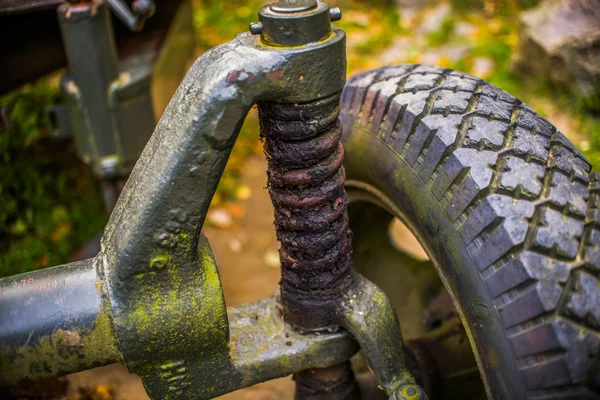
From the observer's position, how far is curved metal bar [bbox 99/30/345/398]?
1.11 m

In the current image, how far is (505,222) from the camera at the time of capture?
119 cm

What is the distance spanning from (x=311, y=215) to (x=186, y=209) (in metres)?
0.29

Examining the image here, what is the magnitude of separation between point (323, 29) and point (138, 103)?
1.79m

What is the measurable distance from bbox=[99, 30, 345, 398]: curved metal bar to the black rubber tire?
34 cm

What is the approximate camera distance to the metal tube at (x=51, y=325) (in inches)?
48.4

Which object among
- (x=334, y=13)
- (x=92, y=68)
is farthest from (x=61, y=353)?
(x=92, y=68)

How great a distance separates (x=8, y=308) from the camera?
1.24 m

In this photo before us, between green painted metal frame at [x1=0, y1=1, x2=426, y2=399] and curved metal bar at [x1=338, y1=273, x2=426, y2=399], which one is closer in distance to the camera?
green painted metal frame at [x1=0, y1=1, x2=426, y2=399]

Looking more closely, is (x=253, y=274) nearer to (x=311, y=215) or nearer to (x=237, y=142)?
(x=237, y=142)

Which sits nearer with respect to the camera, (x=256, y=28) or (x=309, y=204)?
(x=256, y=28)

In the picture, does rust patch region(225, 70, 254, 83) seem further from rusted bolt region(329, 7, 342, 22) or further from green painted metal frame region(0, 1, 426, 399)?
rusted bolt region(329, 7, 342, 22)

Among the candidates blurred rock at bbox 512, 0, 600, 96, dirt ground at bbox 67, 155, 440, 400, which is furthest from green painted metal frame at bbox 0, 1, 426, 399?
blurred rock at bbox 512, 0, 600, 96

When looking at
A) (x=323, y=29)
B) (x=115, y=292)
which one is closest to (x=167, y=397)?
(x=115, y=292)

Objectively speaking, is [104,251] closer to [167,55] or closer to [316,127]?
[316,127]
